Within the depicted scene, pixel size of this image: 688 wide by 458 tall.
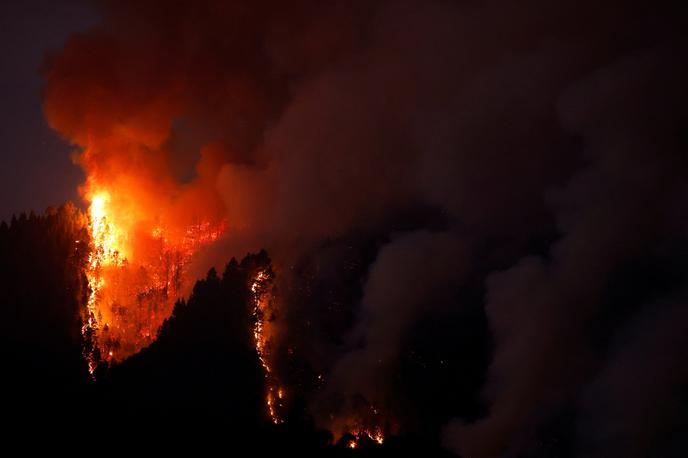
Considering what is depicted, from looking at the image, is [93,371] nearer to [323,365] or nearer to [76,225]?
[76,225]

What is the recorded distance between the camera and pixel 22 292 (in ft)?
155

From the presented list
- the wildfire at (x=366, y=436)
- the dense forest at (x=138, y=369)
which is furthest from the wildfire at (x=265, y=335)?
the wildfire at (x=366, y=436)

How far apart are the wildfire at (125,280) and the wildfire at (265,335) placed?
377 inches

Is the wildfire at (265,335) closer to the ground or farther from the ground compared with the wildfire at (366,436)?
farther from the ground

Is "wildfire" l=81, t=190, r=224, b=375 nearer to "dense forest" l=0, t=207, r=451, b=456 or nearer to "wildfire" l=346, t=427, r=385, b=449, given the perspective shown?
"dense forest" l=0, t=207, r=451, b=456

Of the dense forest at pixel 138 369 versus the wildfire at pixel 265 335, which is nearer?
the dense forest at pixel 138 369

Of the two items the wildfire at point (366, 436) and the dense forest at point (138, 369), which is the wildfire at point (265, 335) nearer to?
the dense forest at point (138, 369)

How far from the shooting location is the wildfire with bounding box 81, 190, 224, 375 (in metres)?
53.2

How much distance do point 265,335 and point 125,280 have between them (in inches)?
564

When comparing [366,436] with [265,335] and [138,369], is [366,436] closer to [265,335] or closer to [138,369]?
[265,335]

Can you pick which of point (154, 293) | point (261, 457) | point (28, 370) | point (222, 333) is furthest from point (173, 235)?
point (261, 457)

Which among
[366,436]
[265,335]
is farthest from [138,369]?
[366,436]

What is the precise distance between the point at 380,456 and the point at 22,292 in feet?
94.4

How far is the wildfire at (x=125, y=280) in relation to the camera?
174ft
